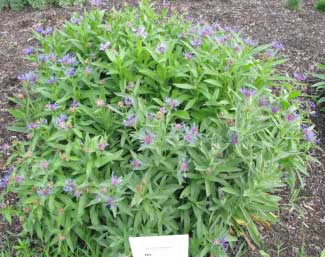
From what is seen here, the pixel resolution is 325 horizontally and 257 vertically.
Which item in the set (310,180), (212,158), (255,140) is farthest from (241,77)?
(310,180)

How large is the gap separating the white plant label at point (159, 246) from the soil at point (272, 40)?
68 cm

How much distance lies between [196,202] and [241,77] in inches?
29.1

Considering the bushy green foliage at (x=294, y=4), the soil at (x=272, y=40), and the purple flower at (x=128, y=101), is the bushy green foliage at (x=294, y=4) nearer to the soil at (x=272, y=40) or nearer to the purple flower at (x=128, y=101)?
the soil at (x=272, y=40)

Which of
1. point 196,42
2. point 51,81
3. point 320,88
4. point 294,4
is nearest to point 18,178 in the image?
point 51,81

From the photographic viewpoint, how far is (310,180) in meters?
2.86

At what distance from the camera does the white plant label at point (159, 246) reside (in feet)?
6.17

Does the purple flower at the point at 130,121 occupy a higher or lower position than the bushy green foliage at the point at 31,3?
lower

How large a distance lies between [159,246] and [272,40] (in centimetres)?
259

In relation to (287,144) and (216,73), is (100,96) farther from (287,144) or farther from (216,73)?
(287,144)

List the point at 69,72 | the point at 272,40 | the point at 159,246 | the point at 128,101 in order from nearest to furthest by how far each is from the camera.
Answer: the point at 159,246
the point at 128,101
the point at 69,72
the point at 272,40

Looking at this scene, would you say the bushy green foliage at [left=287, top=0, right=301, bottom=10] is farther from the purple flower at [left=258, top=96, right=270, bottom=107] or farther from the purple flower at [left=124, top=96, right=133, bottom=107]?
the purple flower at [left=124, top=96, right=133, bottom=107]

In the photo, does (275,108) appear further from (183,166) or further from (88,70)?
(88,70)

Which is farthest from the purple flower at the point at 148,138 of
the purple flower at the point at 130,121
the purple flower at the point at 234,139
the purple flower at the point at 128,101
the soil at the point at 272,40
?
the soil at the point at 272,40

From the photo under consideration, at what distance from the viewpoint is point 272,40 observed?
3.88m
